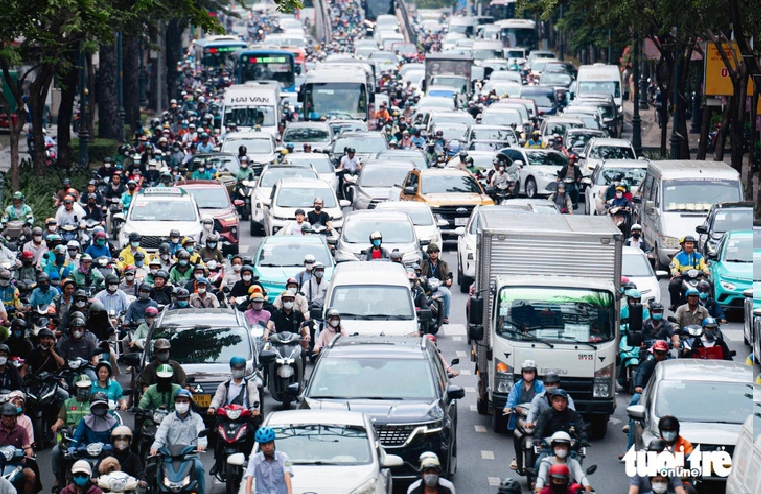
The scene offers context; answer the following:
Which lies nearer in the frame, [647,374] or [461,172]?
[647,374]

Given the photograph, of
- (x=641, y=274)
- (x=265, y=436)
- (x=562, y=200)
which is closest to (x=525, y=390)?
(x=265, y=436)

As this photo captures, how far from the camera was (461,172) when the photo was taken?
35.9m

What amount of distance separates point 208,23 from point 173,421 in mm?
9856

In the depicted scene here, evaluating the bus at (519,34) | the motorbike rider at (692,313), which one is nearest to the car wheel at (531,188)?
the motorbike rider at (692,313)

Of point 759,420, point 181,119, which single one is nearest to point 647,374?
point 759,420

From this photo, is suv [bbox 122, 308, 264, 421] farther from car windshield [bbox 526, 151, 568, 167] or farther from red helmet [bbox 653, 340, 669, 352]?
car windshield [bbox 526, 151, 568, 167]

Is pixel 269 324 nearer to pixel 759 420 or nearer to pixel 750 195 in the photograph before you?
pixel 759 420

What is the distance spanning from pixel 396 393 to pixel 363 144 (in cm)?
2906

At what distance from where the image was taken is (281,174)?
1481 inches

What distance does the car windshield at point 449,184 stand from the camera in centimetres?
3509

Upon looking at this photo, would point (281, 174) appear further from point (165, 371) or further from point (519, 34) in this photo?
point (519, 34)

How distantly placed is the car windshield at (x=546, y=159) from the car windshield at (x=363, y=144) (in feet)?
17.2

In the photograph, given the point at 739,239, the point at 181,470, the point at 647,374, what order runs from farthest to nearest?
1. the point at 739,239
2. the point at 647,374
3. the point at 181,470

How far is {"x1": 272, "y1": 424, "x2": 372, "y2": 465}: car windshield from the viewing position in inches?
559
